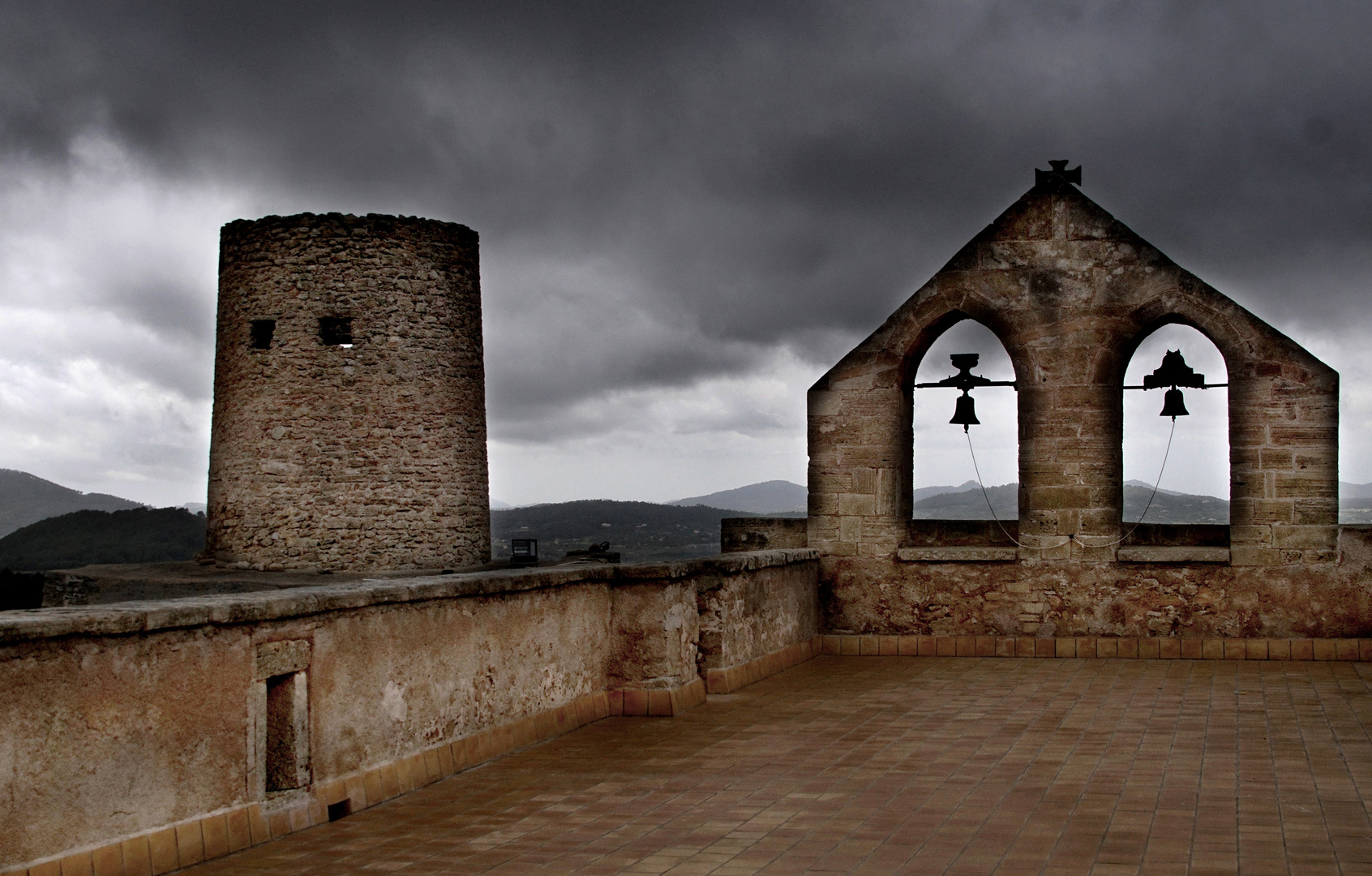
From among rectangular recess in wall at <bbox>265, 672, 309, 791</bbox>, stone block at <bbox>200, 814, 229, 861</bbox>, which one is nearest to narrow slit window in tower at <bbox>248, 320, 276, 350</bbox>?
rectangular recess in wall at <bbox>265, 672, 309, 791</bbox>

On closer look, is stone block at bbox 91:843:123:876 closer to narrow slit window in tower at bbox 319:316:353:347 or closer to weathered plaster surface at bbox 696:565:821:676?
weathered plaster surface at bbox 696:565:821:676

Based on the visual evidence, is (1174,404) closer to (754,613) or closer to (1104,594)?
(1104,594)

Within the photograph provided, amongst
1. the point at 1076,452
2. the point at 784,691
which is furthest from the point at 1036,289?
Result: the point at 784,691

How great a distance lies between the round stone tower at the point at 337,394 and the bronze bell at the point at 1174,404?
683 inches

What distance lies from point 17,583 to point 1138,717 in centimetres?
3314

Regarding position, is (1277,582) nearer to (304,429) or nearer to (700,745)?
(700,745)

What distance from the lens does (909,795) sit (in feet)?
19.3

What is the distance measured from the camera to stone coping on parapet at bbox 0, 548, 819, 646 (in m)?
4.59

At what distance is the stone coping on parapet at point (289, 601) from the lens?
459 centimetres

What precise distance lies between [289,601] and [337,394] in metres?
20.9

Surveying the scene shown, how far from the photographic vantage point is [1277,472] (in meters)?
10.9

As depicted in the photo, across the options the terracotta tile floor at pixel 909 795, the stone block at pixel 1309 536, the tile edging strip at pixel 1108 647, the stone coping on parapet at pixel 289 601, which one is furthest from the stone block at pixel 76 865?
the stone block at pixel 1309 536

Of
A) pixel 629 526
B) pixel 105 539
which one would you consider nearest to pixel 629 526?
pixel 629 526

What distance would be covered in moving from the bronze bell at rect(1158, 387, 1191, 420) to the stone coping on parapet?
517 cm
